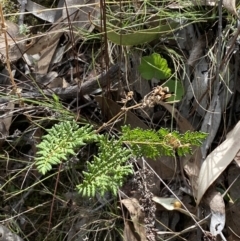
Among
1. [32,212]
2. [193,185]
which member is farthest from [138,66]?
[32,212]

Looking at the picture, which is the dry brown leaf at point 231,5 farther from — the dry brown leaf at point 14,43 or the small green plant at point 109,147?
the dry brown leaf at point 14,43

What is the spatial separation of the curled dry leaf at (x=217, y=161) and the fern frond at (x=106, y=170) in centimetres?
30

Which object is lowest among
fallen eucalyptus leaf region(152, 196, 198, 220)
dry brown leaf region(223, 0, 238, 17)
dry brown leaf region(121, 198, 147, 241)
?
dry brown leaf region(121, 198, 147, 241)

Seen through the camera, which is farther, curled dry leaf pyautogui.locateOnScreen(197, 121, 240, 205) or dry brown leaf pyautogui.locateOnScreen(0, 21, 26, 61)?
dry brown leaf pyautogui.locateOnScreen(0, 21, 26, 61)

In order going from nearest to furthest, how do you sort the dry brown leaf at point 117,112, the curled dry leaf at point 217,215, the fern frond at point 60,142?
the fern frond at point 60,142
the curled dry leaf at point 217,215
the dry brown leaf at point 117,112

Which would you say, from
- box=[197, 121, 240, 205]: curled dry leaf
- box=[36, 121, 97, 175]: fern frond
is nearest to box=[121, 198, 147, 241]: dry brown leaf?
box=[197, 121, 240, 205]: curled dry leaf

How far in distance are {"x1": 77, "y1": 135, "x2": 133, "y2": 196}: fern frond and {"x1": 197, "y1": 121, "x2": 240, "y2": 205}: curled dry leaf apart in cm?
30

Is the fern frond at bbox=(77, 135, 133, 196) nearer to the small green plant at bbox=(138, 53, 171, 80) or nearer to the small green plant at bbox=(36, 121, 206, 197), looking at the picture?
the small green plant at bbox=(36, 121, 206, 197)

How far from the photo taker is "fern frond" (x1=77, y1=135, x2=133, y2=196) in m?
1.41

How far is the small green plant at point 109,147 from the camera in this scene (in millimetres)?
1416

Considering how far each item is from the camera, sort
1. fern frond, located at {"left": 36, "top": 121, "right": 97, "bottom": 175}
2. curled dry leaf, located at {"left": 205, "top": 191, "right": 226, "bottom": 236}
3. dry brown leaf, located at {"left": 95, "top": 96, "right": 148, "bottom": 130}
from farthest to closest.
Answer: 1. dry brown leaf, located at {"left": 95, "top": 96, "right": 148, "bottom": 130}
2. curled dry leaf, located at {"left": 205, "top": 191, "right": 226, "bottom": 236}
3. fern frond, located at {"left": 36, "top": 121, "right": 97, "bottom": 175}

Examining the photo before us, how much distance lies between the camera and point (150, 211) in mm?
1559

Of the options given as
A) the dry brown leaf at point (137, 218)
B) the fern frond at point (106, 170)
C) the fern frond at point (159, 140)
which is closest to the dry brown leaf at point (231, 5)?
the fern frond at point (159, 140)

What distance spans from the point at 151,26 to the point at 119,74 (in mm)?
196
